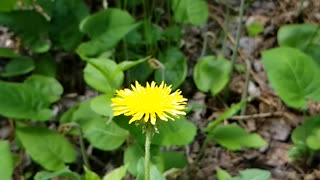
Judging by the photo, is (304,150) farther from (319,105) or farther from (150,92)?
(150,92)

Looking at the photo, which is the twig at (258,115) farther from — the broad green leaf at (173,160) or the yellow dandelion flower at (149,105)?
the yellow dandelion flower at (149,105)

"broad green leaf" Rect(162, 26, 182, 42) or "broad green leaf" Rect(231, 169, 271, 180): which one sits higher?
"broad green leaf" Rect(162, 26, 182, 42)

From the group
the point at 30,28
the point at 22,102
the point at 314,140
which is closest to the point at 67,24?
the point at 30,28

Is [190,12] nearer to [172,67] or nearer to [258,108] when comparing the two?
[172,67]

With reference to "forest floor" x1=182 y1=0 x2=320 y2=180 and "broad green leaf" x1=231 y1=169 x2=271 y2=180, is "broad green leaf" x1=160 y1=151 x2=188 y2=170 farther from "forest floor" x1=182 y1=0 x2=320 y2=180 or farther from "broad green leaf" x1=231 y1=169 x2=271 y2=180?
"broad green leaf" x1=231 y1=169 x2=271 y2=180

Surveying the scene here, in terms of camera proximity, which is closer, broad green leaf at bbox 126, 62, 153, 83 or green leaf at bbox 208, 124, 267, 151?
green leaf at bbox 208, 124, 267, 151

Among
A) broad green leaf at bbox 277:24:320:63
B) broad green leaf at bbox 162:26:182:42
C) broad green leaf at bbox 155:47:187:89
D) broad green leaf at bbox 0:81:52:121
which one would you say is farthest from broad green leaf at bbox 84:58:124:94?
broad green leaf at bbox 277:24:320:63

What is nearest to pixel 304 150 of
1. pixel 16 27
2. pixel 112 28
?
pixel 112 28
